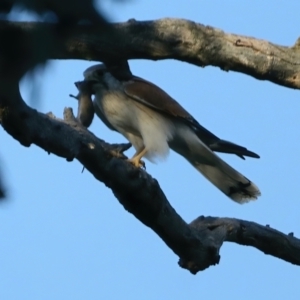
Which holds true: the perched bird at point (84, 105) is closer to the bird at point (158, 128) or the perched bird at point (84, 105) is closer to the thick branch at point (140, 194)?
the bird at point (158, 128)

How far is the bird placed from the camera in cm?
486

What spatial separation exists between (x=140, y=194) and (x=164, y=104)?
229 centimetres

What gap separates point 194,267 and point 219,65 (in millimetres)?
1479

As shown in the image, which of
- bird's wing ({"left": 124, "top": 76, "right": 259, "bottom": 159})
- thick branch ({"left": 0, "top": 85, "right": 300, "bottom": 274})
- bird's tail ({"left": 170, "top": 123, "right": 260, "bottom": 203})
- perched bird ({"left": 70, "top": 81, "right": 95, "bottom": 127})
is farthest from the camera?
bird's wing ({"left": 124, "top": 76, "right": 259, "bottom": 159})

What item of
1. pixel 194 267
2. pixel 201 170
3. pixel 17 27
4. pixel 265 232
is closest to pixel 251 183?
pixel 201 170

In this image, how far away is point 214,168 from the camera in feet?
16.5

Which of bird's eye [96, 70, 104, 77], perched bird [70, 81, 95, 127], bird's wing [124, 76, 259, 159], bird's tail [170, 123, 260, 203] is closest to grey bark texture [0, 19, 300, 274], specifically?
perched bird [70, 81, 95, 127]

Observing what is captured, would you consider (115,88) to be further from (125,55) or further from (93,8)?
(93,8)

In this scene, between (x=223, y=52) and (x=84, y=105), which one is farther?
(x=84, y=105)

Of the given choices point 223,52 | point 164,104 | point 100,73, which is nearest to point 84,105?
point 100,73

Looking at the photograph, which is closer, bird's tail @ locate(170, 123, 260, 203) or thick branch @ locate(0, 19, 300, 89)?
thick branch @ locate(0, 19, 300, 89)

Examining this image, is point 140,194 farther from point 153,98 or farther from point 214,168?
point 153,98

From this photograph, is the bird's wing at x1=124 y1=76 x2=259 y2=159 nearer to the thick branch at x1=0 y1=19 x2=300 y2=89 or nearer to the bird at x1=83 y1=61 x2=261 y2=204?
the bird at x1=83 y1=61 x2=261 y2=204

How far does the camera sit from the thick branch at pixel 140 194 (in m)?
2.67
